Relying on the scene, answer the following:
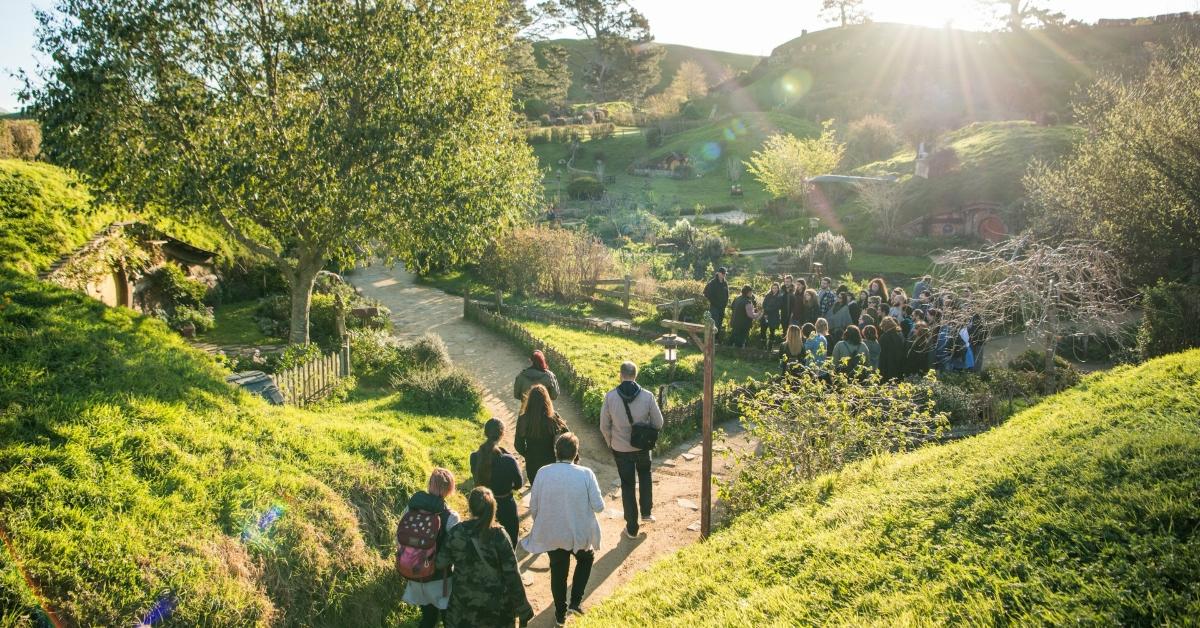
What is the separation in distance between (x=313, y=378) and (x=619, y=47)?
77.4 m

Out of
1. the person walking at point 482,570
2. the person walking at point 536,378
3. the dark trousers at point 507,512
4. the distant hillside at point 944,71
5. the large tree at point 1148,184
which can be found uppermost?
the distant hillside at point 944,71

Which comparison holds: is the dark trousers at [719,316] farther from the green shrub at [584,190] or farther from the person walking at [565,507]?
the green shrub at [584,190]

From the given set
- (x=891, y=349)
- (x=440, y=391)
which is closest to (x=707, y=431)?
(x=891, y=349)

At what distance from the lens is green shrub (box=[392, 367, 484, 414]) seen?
41.8 feet

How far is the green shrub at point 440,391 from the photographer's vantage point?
12.7 m

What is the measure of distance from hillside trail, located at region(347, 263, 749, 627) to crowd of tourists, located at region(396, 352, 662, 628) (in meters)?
0.30

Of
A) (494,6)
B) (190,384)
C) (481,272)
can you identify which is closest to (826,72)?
(481,272)

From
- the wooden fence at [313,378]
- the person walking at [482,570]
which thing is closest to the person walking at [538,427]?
the person walking at [482,570]

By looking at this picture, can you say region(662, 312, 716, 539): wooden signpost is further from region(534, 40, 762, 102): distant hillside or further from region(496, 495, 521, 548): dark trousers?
region(534, 40, 762, 102): distant hillside

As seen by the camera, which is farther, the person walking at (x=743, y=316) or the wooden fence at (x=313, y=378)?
the person walking at (x=743, y=316)

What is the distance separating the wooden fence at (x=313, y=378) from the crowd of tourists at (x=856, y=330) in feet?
26.6

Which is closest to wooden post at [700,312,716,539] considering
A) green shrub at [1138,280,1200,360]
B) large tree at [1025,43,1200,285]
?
green shrub at [1138,280,1200,360]

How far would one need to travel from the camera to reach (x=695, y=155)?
197 ft

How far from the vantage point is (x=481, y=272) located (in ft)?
85.0
